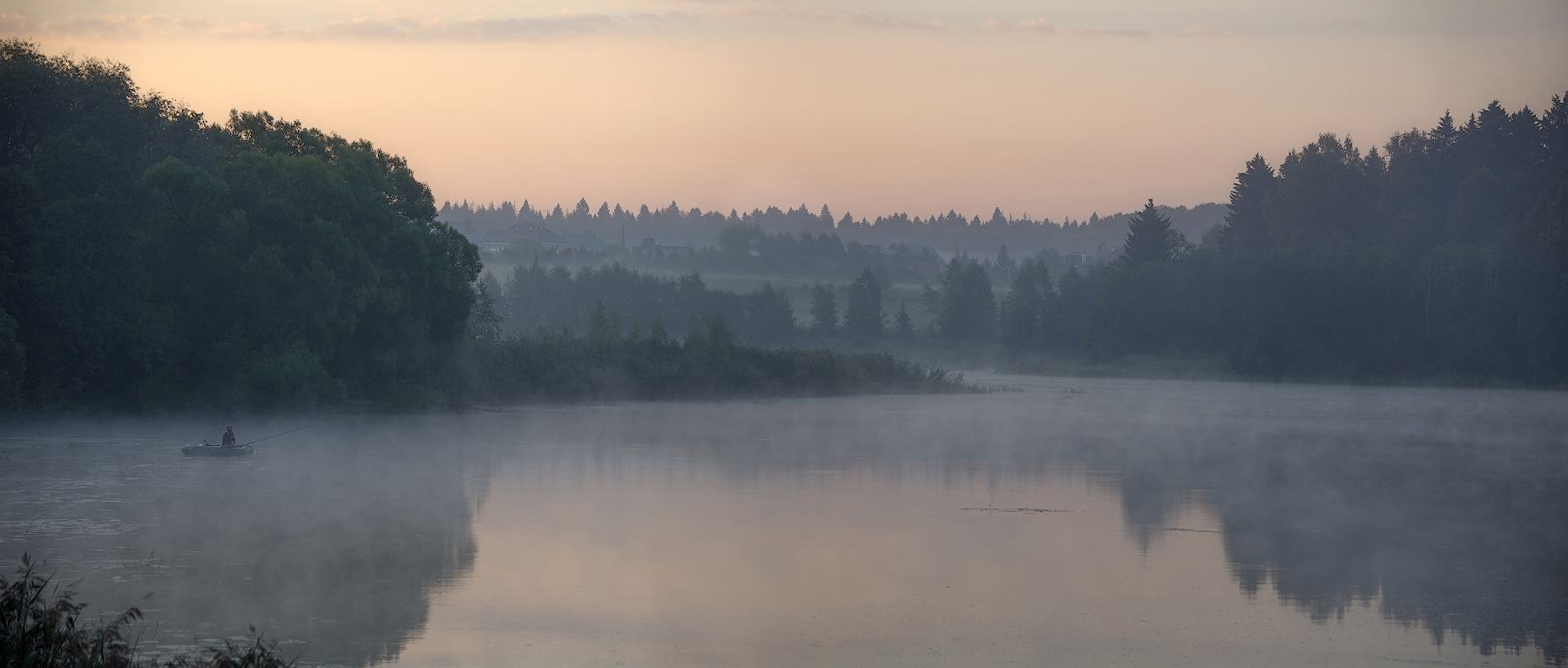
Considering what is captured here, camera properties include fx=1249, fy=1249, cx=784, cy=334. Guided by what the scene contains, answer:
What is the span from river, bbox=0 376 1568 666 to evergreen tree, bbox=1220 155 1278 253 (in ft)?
209

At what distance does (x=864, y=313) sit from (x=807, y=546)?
88453 mm

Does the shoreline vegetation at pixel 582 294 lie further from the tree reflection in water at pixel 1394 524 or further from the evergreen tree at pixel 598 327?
the tree reflection in water at pixel 1394 524

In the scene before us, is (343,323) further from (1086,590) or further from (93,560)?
(1086,590)

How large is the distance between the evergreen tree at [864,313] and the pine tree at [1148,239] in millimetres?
20689

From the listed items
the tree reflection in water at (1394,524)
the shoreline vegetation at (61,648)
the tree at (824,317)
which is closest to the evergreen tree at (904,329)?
the tree at (824,317)

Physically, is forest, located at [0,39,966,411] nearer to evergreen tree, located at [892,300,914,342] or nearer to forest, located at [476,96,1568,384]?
forest, located at [476,96,1568,384]

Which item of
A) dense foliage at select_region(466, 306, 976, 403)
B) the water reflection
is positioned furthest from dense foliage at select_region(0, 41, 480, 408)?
the water reflection

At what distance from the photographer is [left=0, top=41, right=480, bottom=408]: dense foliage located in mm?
34344

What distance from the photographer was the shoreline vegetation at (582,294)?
3659cm

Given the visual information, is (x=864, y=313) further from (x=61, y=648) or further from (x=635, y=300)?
(x=61, y=648)

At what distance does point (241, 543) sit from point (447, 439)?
16.9 m

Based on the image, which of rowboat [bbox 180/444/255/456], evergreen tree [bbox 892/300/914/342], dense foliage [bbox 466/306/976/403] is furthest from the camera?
evergreen tree [bbox 892/300/914/342]

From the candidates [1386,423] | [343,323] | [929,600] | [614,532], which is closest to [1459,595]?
[929,600]

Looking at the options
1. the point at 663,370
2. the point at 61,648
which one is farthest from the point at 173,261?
the point at 61,648
